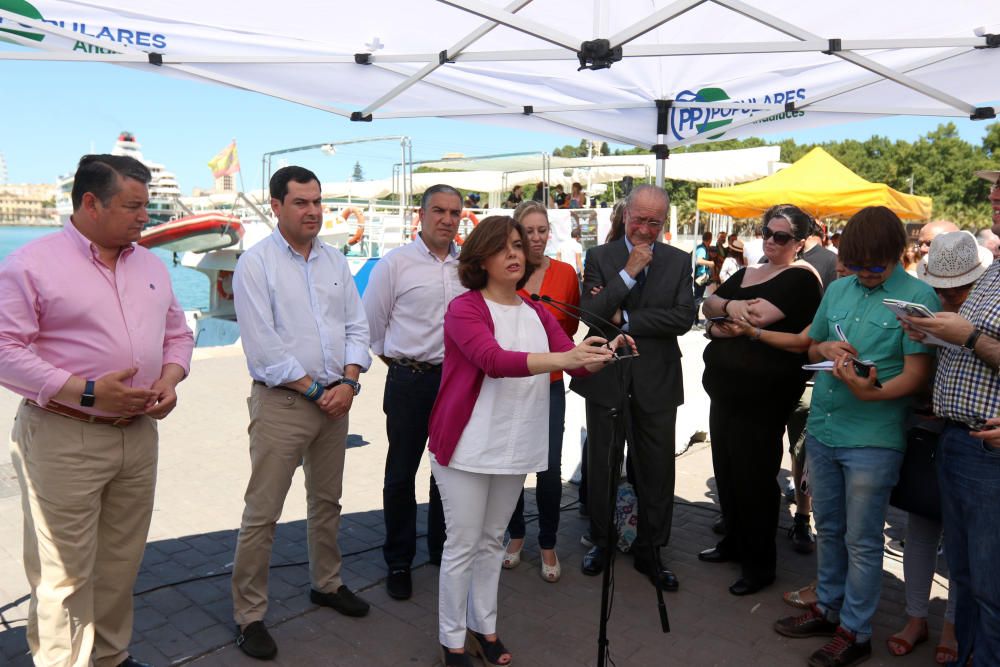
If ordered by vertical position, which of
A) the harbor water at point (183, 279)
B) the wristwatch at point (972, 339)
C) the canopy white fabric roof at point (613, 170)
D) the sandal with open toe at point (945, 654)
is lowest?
the harbor water at point (183, 279)

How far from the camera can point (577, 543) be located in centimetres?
454

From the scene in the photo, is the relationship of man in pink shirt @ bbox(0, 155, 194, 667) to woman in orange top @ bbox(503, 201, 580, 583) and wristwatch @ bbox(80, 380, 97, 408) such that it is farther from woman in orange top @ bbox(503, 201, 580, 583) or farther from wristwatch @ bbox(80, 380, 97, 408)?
woman in orange top @ bbox(503, 201, 580, 583)

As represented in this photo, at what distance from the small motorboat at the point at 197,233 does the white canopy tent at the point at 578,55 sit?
15122 mm

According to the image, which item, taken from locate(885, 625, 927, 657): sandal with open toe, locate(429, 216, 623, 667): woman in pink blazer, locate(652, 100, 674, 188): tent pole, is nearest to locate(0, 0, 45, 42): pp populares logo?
locate(429, 216, 623, 667): woman in pink blazer

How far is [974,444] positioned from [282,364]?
8.98ft

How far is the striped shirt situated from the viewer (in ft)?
8.27

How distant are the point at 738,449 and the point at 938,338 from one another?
1.46 metres

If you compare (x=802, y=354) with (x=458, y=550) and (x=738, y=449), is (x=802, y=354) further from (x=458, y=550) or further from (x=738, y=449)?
(x=458, y=550)

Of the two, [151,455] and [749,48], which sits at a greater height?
[749,48]

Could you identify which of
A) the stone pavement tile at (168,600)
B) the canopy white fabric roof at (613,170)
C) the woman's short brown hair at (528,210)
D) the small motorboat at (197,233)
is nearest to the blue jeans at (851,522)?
the woman's short brown hair at (528,210)

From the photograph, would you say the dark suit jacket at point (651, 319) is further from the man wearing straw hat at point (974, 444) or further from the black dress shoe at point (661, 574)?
the man wearing straw hat at point (974, 444)

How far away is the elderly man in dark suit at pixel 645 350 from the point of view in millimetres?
3773

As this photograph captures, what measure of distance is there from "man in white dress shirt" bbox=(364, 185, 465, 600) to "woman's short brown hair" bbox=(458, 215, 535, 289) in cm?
86

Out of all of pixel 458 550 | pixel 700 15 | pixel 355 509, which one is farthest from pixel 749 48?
pixel 355 509
